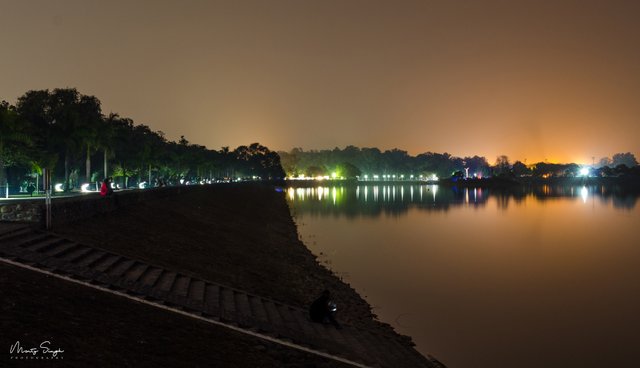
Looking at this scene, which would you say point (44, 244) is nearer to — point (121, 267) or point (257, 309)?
point (121, 267)

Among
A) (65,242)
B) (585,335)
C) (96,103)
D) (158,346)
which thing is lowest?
(585,335)

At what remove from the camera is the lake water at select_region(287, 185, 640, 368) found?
23.3 meters

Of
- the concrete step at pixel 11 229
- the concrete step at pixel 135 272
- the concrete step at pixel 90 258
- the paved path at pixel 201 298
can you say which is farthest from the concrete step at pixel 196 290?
the concrete step at pixel 11 229

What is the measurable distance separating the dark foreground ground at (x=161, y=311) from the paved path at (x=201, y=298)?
86cm

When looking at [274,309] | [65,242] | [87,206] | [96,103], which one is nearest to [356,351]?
A: [274,309]

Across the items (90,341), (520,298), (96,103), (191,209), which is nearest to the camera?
(90,341)

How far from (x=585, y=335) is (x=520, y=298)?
7.35 meters

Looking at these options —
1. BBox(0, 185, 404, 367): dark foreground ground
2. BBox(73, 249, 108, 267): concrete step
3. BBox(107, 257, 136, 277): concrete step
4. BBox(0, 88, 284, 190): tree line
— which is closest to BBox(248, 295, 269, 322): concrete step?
BBox(0, 185, 404, 367): dark foreground ground

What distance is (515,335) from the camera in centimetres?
2488

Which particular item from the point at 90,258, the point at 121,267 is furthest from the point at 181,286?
the point at 90,258

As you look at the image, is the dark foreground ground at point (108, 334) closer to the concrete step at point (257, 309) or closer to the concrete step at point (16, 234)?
the concrete step at point (257, 309)

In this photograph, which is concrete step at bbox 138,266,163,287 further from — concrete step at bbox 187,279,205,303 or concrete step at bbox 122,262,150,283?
concrete step at bbox 187,279,205,303

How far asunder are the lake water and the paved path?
182 inches

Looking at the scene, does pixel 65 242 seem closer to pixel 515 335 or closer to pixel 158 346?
pixel 158 346
